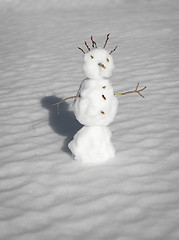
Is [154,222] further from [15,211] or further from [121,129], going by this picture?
[121,129]

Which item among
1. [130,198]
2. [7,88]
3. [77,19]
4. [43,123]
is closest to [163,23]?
[77,19]

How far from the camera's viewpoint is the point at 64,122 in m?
4.79

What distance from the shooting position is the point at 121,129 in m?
4.47

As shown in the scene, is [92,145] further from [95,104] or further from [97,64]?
[97,64]

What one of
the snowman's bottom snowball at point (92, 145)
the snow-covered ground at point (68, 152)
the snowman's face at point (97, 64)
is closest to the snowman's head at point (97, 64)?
the snowman's face at point (97, 64)

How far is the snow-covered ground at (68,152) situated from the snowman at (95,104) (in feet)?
0.80

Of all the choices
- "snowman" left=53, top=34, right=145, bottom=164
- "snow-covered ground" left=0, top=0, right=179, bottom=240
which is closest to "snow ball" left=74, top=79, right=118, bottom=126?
"snowman" left=53, top=34, right=145, bottom=164

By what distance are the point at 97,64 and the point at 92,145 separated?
0.90m

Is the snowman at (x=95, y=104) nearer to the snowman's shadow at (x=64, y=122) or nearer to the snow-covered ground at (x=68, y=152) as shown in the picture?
the snow-covered ground at (x=68, y=152)

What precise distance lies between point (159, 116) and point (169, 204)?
1.91m

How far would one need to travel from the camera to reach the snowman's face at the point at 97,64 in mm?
3361

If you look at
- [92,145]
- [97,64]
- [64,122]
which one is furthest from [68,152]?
[97,64]

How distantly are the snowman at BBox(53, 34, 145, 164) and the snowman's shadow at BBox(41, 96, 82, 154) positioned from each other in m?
0.50

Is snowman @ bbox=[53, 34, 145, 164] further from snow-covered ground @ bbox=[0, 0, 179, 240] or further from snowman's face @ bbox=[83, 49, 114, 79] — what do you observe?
snow-covered ground @ bbox=[0, 0, 179, 240]
